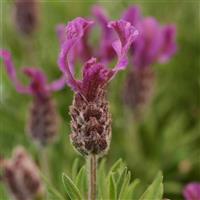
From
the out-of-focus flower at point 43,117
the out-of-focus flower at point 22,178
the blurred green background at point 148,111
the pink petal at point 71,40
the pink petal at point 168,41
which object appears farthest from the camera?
the blurred green background at point 148,111

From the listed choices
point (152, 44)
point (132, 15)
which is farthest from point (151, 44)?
point (132, 15)

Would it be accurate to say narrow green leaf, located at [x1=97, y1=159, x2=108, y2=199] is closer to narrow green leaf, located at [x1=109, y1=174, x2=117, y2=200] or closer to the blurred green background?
narrow green leaf, located at [x1=109, y1=174, x2=117, y2=200]

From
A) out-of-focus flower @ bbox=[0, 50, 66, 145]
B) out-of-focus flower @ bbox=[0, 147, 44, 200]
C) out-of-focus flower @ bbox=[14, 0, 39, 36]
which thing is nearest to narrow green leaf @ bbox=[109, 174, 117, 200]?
out-of-focus flower @ bbox=[0, 147, 44, 200]

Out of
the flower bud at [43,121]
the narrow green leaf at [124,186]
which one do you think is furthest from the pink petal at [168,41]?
the narrow green leaf at [124,186]

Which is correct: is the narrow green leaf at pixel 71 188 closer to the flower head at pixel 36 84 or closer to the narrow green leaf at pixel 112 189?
the narrow green leaf at pixel 112 189

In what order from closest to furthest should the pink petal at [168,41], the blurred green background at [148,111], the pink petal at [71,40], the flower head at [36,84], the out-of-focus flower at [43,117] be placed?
1. the pink petal at [71,40]
2. the flower head at [36,84]
3. the out-of-focus flower at [43,117]
4. the pink petal at [168,41]
5. the blurred green background at [148,111]

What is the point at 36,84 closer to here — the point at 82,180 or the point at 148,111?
the point at 82,180
